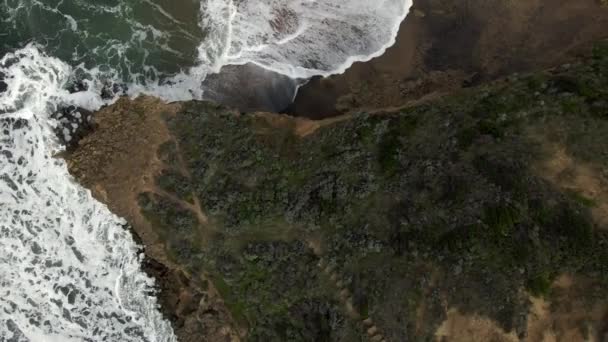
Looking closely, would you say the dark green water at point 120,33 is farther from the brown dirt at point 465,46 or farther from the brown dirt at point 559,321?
the brown dirt at point 559,321

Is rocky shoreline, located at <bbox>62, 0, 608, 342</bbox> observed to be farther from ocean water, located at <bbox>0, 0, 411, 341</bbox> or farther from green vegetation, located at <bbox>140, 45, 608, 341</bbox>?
ocean water, located at <bbox>0, 0, 411, 341</bbox>

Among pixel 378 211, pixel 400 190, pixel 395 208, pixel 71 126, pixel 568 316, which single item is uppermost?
pixel 400 190

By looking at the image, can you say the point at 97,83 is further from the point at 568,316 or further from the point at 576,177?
the point at 568,316

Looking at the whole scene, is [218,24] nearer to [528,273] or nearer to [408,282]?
[408,282]

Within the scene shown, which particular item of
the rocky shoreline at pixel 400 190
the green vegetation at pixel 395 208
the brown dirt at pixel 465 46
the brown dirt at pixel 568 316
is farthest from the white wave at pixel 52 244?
the brown dirt at pixel 568 316

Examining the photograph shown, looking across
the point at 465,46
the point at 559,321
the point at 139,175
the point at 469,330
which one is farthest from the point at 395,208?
the point at 139,175

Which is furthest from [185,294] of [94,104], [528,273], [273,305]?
[528,273]
